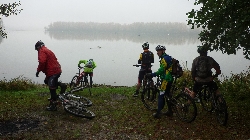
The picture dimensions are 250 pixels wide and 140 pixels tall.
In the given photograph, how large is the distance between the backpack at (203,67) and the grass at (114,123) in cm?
167

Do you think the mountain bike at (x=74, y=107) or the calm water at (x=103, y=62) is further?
the calm water at (x=103, y=62)

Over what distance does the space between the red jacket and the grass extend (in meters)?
1.59

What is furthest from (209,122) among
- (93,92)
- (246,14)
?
(93,92)

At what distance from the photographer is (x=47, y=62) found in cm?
830

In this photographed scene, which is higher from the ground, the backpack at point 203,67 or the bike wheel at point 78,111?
the backpack at point 203,67

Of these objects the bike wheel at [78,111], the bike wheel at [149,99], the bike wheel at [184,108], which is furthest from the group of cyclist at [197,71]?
the bike wheel at [78,111]

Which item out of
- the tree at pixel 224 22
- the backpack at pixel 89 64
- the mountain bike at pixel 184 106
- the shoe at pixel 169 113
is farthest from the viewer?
the backpack at pixel 89 64

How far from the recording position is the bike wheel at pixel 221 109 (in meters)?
7.20

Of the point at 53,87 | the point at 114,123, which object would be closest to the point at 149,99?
the point at 114,123

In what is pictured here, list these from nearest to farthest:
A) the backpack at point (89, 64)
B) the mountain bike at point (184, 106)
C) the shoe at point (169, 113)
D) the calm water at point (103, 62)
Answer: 1. the mountain bike at point (184, 106)
2. the shoe at point (169, 113)
3. the backpack at point (89, 64)
4. the calm water at point (103, 62)

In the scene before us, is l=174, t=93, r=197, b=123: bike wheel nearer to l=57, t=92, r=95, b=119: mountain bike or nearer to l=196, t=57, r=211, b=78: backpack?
l=196, t=57, r=211, b=78: backpack

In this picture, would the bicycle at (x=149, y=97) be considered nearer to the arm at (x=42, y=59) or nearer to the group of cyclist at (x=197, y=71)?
the group of cyclist at (x=197, y=71)

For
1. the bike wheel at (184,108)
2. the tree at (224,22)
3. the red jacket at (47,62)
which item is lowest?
the bike wheel at (184,108)

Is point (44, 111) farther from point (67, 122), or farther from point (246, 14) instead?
point (246, 14)
